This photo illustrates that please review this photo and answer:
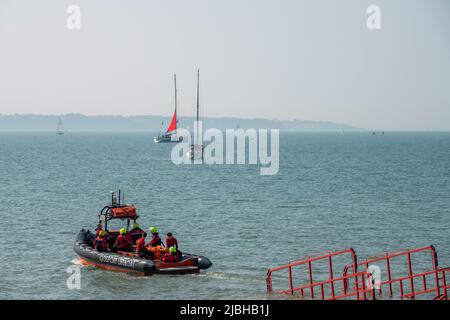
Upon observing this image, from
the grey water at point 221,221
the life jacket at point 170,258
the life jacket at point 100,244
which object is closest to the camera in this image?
the grey water at point 221,221

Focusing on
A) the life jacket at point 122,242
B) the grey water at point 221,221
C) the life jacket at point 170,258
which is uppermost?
the life jacket at point 122,242

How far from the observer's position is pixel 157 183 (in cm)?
8081

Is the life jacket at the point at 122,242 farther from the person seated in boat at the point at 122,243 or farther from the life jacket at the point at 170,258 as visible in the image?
the life jacket at the point at 170,258

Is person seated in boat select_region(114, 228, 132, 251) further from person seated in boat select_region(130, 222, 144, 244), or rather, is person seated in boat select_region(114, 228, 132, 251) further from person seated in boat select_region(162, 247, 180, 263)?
person seated in boat select_region(162, 247, 180, 263)

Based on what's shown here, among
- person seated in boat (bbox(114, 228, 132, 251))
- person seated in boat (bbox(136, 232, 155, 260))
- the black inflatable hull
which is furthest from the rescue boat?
person seated in boat (bbox(114, 228, 132, 251))

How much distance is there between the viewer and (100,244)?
31531 mm

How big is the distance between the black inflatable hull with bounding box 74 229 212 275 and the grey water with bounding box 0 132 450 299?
0.37 metres

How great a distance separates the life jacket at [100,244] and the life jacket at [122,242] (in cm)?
75

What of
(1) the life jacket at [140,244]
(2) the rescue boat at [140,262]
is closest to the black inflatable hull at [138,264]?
(2) the rescue boat at [140,262]

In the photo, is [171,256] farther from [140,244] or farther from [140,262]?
[140,244]

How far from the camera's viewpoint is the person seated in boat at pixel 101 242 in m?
31.5

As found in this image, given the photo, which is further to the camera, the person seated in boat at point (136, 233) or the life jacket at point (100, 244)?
the person seated in boat at point (136, 233)

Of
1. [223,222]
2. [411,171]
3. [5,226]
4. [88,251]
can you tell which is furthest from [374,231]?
[411,171]
